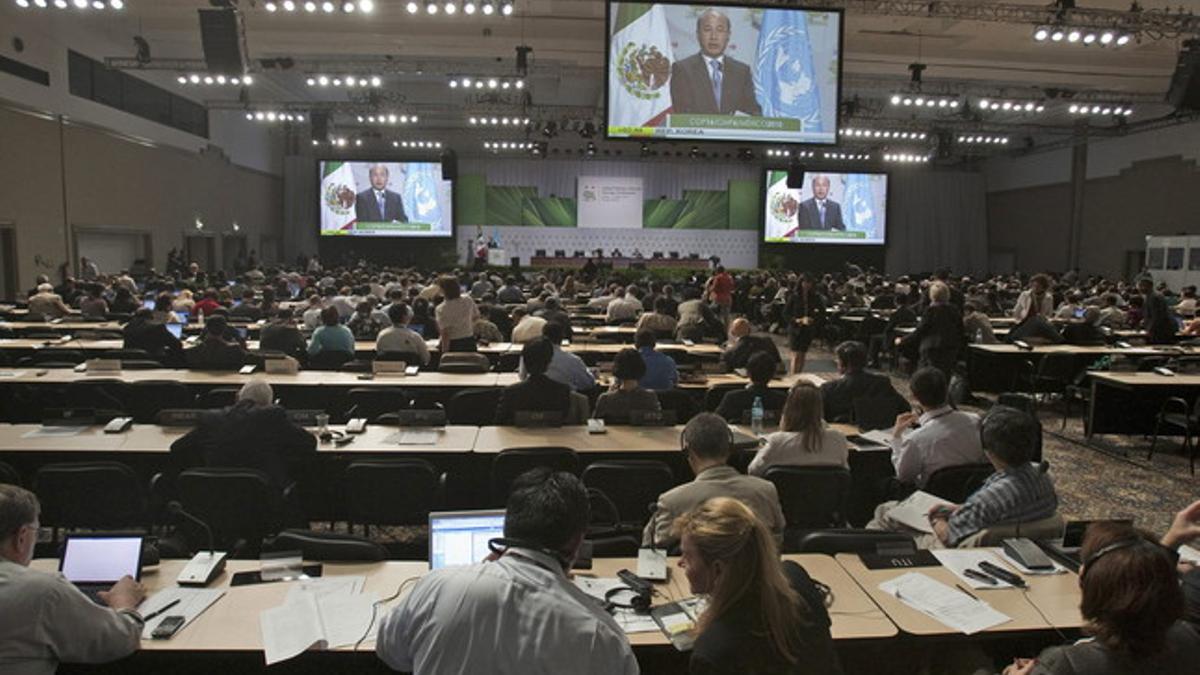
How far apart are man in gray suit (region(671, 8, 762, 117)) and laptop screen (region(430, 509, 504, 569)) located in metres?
7.40

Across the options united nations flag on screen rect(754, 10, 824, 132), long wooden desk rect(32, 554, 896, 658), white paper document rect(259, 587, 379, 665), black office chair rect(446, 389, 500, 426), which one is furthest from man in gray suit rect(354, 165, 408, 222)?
white paper document rect(259, 587, 379, 665)

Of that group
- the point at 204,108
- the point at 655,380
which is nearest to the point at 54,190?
the point at 204,108

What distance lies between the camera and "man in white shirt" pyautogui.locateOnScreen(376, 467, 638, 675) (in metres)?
1.92

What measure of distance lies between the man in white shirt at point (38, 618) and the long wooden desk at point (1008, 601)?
249 centimetres

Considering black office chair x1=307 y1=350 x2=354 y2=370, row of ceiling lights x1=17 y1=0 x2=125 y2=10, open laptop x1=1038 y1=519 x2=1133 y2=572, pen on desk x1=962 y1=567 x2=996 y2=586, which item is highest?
row of ceiling lights x1=17 y1=0 x2=125 y2=10

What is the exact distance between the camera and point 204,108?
22188 millimetres

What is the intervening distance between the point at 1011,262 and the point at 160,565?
31245 mm

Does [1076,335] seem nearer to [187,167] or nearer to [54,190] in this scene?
[54,190]

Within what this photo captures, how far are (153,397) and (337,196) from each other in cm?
2088

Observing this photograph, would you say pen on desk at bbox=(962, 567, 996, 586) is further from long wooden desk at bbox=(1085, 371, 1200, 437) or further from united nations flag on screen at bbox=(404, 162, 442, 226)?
united nations flag on screen at bbox=(404, 162, 442, 226)

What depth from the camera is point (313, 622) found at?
8.87 ft

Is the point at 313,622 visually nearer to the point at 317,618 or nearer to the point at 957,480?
the point at 317,618

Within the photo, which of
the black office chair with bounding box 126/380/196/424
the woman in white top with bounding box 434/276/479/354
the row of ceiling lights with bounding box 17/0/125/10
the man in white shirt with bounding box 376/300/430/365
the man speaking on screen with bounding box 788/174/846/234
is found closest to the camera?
the black office chair with bounding box 126/380/196/424

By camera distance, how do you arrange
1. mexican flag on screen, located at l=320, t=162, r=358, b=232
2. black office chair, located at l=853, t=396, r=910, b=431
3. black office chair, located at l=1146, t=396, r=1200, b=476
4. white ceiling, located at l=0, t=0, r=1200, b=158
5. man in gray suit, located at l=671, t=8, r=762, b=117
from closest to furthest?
black office chair, located at l=853, t=396, r=910, b=431
black office chair, located at l=1146, t=396, r=1200, b=476
man in gray suit, located at l=671, t=8, r=762, b=117
white ceiling, located at l=0, t=0, r=1200, b=158
mexican flag on screen, located at l=320, t=162, r=358, b=232
